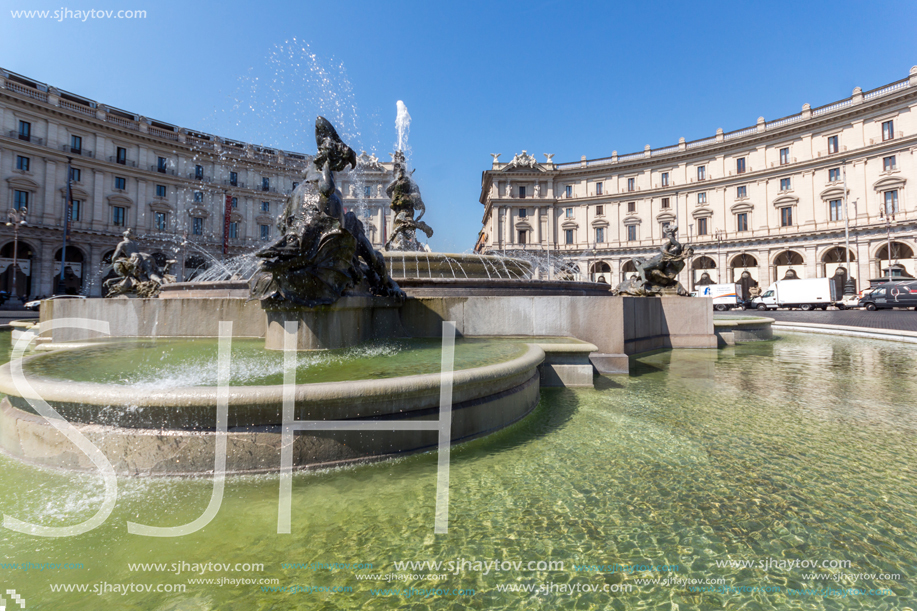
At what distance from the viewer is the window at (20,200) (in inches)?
1359

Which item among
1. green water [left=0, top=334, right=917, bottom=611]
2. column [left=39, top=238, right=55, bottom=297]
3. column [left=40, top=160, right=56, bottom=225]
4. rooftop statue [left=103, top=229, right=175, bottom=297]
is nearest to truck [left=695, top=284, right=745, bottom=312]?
green water [left=0, top=334, right=917, bottom=611]

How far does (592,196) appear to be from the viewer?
5566 cm

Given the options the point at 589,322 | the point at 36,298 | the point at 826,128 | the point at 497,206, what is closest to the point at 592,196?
the point at 497,206

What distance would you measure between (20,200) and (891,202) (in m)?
81.9

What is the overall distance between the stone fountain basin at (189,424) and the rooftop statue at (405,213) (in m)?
10.9

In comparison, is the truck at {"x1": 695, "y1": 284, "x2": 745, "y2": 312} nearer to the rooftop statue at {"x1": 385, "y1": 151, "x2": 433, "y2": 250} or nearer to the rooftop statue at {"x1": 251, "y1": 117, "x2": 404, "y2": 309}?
the rooftop statue at {"x1": 385, "y1": 151, "x2": 433, "y2": 250}

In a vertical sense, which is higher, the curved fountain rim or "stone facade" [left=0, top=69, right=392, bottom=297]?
"stone facade" [left=0, top=69, right=392, bottom=297]

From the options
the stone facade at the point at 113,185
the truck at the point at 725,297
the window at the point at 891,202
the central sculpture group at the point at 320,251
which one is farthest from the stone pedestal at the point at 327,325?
the window at the point at 891,202

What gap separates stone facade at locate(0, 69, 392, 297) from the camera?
3503cm

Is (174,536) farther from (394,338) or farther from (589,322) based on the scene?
(589,322)

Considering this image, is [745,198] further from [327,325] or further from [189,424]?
[189,424]

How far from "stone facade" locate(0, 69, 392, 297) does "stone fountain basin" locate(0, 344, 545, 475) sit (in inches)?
1346

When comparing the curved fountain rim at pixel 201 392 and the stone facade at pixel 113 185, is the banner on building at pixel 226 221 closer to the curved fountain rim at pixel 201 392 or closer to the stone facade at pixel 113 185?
the stone facade at pixel 113 185

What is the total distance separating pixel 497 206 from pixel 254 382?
5645 cm
